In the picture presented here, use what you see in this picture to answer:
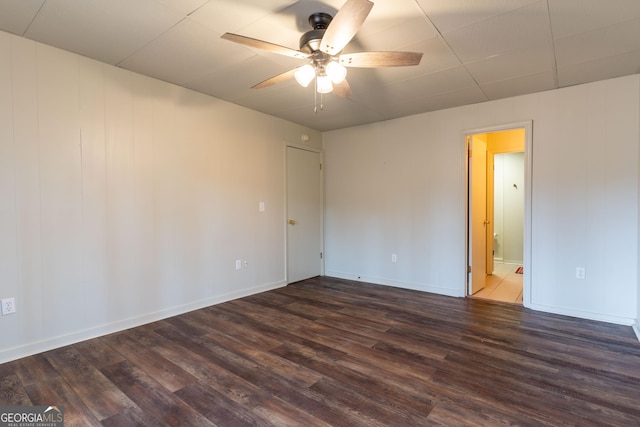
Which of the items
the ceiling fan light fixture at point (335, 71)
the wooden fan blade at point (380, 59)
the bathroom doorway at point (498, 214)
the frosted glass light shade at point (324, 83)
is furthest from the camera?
the bathroom doorway at point (498, 214)

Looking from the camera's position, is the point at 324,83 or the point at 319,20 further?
the point at 324,83

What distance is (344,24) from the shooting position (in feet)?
5.46

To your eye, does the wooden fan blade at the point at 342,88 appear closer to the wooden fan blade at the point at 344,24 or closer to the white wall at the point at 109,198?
the wooden fan blade at the point at 344,24

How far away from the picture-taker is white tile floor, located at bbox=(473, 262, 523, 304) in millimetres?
3914

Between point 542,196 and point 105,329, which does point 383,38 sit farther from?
point 105,329

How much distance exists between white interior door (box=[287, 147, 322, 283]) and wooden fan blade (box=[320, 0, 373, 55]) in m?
2.72

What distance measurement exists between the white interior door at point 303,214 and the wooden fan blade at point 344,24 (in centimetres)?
272

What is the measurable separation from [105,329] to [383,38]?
3.39 m

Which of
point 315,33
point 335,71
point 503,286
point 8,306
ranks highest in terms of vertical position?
point 315,33

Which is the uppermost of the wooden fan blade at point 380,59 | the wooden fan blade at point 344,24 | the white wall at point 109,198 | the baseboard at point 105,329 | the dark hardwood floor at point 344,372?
the wooden fan blade at point 344,24

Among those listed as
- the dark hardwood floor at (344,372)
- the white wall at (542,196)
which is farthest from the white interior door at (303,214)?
the dark hardwood floor at (344,372)

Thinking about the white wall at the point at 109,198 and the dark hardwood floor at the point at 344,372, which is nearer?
the dark hardwood floor at the point at 344,372

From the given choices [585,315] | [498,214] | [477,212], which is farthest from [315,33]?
[498,214]

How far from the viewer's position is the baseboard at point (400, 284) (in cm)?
399
